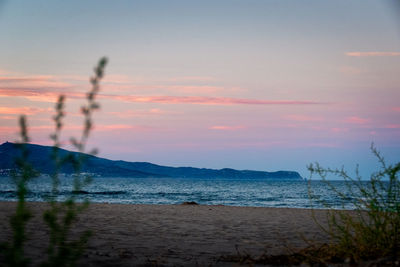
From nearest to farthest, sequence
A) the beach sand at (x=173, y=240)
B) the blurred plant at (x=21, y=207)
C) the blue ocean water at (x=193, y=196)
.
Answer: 1. the blurred plant at (x=21, y=207)
2. the beach sand at (x=173, y=240)
3. the blue ocean water at (x=193, y=196)

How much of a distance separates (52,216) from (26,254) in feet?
10.7

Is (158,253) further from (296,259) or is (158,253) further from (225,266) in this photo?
(296,259)

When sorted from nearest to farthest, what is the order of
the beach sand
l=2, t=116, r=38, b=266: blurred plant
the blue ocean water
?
l=2, t=116, r=38, b=266: blurred plant
the beach sand
the blue ocean water

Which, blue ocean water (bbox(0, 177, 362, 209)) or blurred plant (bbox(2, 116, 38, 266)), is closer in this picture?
blurred plant (bbox(2, 116, 38, 266))

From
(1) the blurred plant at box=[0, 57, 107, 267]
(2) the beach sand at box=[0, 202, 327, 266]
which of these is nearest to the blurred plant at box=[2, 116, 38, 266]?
(1) the blurred plant at box=[0, 57, 107, 267]

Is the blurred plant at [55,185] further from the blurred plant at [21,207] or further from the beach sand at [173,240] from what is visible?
the beach sand at [173,240]

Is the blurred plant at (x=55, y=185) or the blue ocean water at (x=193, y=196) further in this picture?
the blue ocean water at (x=193, y=196)

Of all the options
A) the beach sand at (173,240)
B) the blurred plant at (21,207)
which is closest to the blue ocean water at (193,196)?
the blurred plant at (21,207)

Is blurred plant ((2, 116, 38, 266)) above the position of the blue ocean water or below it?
above

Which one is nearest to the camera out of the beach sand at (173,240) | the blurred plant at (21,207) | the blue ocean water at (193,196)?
the blurred plant at (21,207)

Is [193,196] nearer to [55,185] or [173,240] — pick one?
[173,240]

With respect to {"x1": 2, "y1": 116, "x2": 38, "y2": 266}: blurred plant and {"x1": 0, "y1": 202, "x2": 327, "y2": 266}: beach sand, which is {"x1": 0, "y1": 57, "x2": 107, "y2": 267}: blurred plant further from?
{"x1": 0, "y1": 202, "x2": 327, "y2": 266}: beach sand

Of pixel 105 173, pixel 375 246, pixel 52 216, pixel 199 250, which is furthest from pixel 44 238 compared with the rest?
pixel 105 173

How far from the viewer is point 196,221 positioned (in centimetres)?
1179
